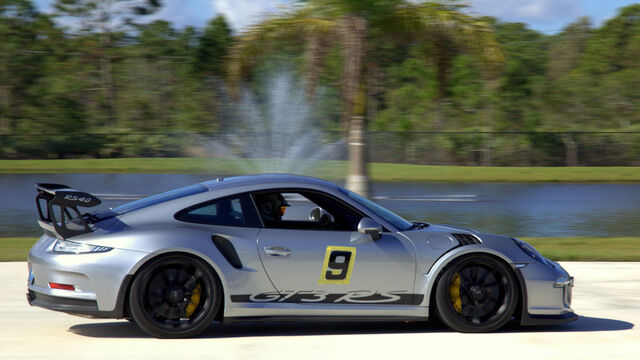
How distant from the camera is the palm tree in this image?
39.5 ft

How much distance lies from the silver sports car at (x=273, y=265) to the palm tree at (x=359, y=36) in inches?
260

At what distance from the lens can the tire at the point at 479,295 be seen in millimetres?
5742

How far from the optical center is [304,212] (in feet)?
19.2

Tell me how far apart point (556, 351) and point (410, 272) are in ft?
3.71

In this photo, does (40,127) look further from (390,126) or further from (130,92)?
(390,126)

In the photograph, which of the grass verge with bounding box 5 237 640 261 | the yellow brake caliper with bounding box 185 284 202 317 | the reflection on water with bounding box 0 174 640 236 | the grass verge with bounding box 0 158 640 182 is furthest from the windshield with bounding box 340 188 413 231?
the grass verge with bounding box 0 158 640 182

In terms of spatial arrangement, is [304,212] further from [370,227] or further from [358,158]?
[358,158]

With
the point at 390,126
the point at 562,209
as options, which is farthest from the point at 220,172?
the point at 562,209

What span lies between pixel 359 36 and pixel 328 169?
73.2 feet

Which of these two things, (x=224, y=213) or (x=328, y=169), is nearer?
(x=224, y=213)

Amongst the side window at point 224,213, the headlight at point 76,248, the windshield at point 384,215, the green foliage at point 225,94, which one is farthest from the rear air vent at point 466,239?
the green foliage at point 225,94

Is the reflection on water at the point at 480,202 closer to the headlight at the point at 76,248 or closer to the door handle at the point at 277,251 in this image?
the headlight at the point at 76,248

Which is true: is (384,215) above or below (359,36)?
below

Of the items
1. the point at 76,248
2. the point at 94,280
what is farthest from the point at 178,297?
the point at 76,248
